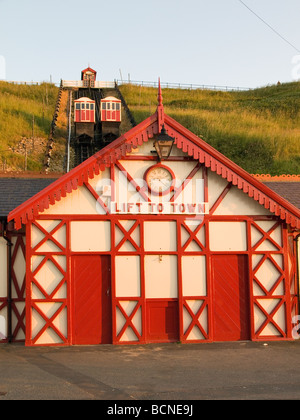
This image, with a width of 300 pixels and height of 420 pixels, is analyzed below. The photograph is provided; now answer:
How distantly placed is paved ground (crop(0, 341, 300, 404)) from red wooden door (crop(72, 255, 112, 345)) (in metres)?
0.38

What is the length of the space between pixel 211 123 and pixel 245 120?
506 centimetres

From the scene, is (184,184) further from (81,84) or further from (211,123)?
(81,84)

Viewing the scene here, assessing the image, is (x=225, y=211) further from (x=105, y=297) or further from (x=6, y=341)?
(x=6, y=341)

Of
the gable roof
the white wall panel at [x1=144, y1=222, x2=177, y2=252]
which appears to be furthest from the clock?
the white wall panel at [x1=144, y1=222, x2=177, y2=252]

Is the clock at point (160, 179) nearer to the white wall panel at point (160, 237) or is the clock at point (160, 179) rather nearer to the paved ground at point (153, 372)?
the white wall panel at point (160, 237)

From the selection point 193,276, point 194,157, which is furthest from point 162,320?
point 194,157

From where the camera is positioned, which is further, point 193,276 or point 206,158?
point 193,276

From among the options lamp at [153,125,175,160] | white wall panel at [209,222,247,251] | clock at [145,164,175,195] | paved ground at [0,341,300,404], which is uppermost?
lamp at [153,125,175,160]

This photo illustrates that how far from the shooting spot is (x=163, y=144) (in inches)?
407

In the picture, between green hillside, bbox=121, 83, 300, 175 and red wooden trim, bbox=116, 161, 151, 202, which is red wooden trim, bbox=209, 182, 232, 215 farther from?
green hillside, bbox=121, 83, 300, 175

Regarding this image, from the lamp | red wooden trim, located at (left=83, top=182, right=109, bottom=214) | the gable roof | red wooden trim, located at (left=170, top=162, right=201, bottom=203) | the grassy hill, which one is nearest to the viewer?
the lamp

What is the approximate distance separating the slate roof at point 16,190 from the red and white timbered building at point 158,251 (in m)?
0.94

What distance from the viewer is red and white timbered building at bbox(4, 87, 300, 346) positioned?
1052 cm

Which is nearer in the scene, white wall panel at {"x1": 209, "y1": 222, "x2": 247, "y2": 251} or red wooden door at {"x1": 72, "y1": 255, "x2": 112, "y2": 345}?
red wooden door at {"x1": 72, "y1": 255, "x2": 112, "y2": 345}
